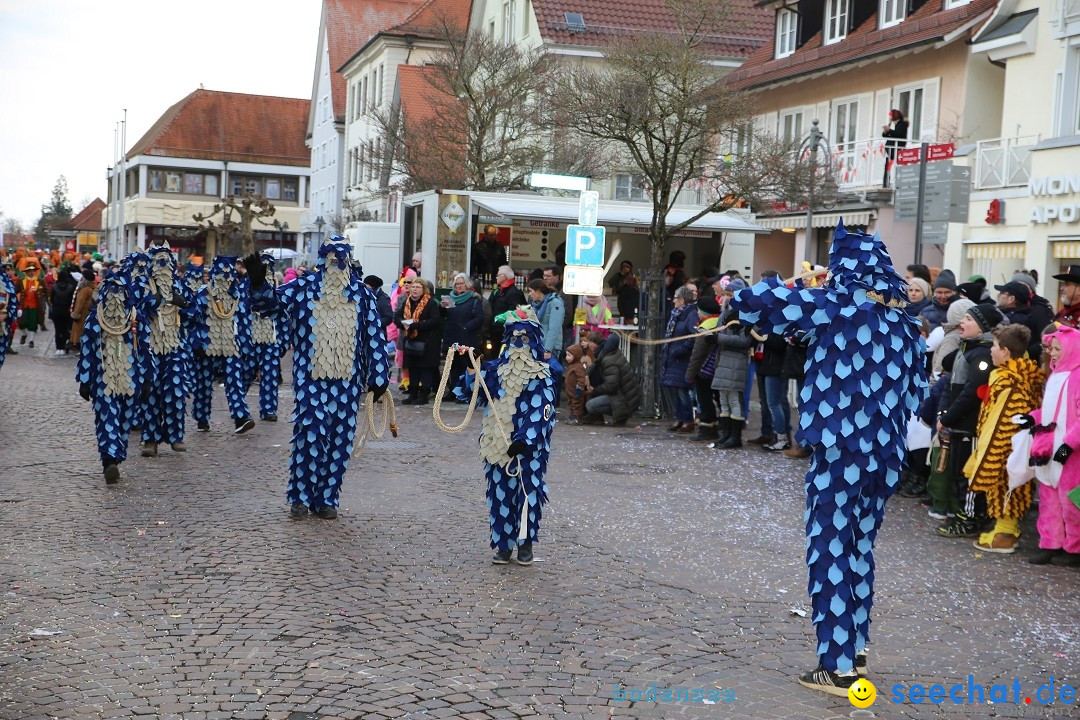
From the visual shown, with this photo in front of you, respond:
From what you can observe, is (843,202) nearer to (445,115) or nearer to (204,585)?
(445,115)

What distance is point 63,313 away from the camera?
28.2 meters

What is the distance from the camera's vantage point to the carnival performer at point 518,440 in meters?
8.26

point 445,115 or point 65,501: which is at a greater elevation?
point 445,115

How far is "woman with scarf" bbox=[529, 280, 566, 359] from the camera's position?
17.6 meters

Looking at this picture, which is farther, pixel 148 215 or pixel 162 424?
pixel 148 215

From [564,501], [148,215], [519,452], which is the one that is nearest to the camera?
[519,452]

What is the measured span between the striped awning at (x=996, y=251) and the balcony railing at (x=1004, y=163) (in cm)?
112

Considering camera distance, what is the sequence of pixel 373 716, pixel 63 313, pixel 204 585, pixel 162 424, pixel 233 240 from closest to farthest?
pixel 373 716 → pixel 204 585 → pixel 162 424 → pixel 63 313 → pixel 233 240

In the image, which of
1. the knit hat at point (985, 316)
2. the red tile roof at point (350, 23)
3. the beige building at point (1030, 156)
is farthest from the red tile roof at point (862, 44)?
the red tile roof at point (350, 23)

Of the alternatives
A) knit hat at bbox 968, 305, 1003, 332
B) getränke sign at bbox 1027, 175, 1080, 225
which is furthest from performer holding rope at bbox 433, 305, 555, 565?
getränke sign at bbox 1027, 175, 1080, 225

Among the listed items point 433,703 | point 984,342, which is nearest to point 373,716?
point 433,703

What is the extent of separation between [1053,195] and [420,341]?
39.1ft

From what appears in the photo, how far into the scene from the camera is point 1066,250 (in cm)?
2294

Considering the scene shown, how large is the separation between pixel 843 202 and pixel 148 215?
6395cm
